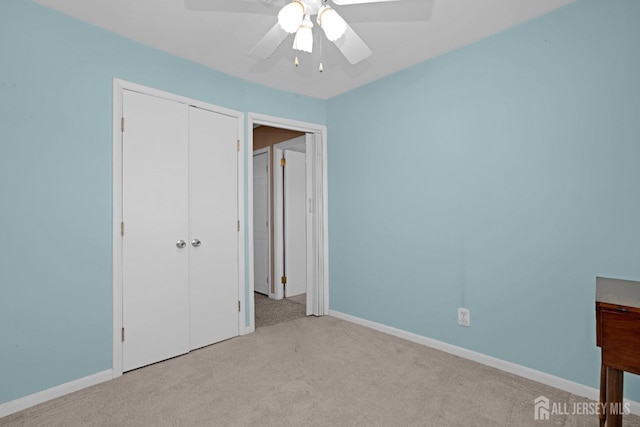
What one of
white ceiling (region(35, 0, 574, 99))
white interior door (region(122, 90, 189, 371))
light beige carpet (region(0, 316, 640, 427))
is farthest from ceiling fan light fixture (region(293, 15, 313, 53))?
light beige carpet (region(0, 316, 640, 427))

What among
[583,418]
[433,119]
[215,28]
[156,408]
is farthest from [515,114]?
[156,408]

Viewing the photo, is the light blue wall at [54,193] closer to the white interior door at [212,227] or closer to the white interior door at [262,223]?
the white interior door at [212,227]

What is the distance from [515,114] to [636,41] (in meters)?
0.67

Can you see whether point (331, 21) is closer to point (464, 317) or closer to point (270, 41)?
point (270, 41)

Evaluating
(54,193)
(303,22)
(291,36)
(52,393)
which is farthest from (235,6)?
(52,393)

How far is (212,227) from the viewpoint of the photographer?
2.86 meters

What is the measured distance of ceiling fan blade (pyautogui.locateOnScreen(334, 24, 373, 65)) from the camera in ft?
5.42

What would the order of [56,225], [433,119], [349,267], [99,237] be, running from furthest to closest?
[349,267]
[433,119]
[99,237]
[56,225]

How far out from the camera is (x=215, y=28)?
2.23 meters

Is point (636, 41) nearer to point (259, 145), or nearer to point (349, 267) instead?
point (349, 267)

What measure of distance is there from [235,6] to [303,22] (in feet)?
2.13

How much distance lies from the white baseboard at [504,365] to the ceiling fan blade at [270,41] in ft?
8.36

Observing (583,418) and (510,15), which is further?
(510,15)

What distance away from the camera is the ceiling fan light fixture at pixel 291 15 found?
1391mm
